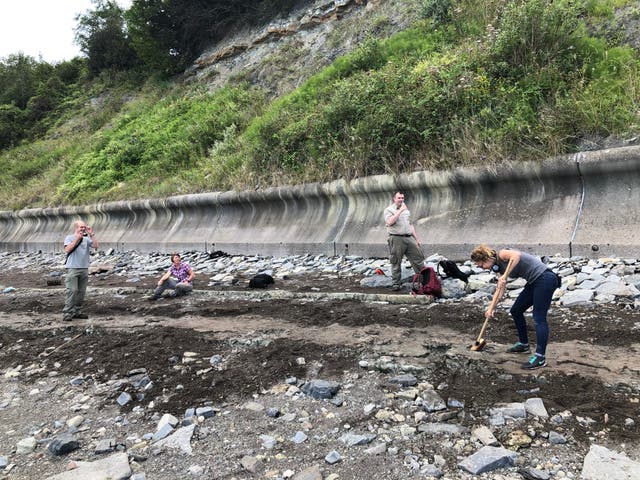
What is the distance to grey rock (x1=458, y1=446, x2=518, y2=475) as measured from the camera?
3.01m

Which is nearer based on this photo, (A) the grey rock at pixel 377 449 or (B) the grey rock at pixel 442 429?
(A) the grey rock at pixel 377 449

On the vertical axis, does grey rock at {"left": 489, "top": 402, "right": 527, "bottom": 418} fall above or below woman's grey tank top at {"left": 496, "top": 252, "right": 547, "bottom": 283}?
below

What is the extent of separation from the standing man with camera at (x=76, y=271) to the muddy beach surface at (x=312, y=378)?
2.12 feet

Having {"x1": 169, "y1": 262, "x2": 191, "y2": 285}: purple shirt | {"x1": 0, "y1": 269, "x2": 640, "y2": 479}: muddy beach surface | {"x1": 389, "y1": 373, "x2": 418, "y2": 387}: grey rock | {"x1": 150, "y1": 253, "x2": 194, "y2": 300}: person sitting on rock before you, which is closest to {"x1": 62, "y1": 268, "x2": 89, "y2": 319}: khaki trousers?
{"x1": 0, "y1": 269, "x2": 640, "y2": 479}: muddy beach surface

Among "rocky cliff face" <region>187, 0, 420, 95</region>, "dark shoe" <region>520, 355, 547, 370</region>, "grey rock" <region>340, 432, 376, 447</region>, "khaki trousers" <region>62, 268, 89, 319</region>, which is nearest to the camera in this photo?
"grey rock" <region>340, 432, 376, 447</region>

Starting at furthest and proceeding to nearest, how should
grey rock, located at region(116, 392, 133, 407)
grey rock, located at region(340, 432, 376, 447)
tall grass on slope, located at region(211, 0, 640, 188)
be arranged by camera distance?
tall grass on slope, located at region(211, 0, 640, 188) < grey rock, located at region(116, 392, 133, 407) < grey rock, located at region(340, 432, 376, 447)

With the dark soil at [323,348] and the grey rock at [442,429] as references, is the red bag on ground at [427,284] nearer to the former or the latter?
the dark soil at [323,348]

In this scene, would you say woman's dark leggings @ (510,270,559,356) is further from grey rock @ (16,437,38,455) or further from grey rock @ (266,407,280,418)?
grey rock @ (16,437,38,455)

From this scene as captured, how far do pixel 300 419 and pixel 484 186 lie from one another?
6405 mm

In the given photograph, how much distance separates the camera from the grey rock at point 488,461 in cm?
301

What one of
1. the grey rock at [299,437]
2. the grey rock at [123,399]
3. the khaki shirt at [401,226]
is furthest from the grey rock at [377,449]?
the khaki shirt at [401,226]

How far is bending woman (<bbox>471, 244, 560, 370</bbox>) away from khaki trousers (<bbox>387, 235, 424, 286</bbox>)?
10.1ft

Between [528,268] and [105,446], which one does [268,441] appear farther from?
[528,268]

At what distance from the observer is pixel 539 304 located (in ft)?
14.8
